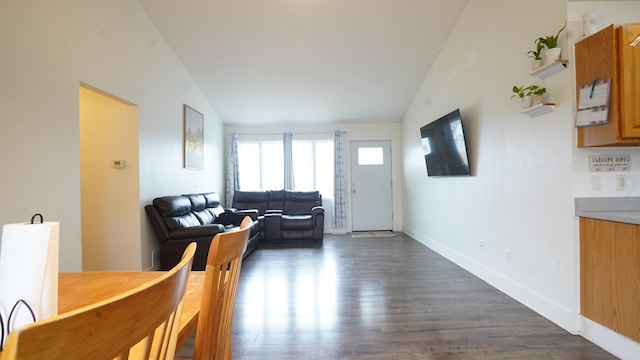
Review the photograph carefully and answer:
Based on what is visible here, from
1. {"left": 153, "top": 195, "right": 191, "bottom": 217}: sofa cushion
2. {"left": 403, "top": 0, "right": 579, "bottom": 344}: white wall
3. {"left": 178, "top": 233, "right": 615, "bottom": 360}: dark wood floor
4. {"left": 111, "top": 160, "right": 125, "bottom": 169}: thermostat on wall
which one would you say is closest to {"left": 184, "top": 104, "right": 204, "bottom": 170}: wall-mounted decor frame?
{"left": 153, "top": 195, "right": 191, "bottom": 217}: sofa cushion

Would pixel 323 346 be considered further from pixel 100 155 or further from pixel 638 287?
pixel 100 155

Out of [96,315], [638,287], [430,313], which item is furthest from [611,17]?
[96,315]

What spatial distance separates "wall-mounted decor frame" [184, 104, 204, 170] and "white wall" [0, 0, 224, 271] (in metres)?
0.73

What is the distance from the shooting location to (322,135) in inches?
255

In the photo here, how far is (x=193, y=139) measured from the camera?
4.72 meters

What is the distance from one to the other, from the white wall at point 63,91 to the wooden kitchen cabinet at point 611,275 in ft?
12.6

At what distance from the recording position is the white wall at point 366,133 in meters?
6.47

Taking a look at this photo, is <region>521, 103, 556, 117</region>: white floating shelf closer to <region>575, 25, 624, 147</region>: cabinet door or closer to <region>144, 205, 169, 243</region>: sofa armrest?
<region>575, 25, 624, 147</region>: cabinet door

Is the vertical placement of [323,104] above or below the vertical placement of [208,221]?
above

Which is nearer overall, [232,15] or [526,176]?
[526,176]

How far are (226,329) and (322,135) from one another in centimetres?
571

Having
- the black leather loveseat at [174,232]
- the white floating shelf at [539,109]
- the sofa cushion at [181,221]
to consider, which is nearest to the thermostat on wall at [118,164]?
the black leather loveseat at [174,232]

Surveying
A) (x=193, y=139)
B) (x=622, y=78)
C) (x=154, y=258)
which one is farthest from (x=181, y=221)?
(x=622, y=78)

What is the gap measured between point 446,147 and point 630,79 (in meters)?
2.04
